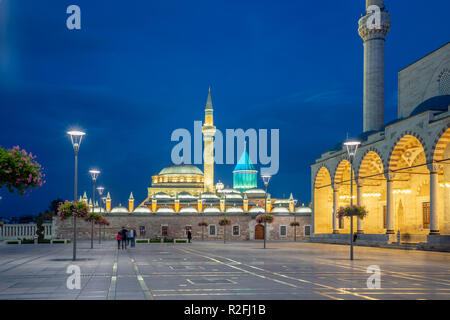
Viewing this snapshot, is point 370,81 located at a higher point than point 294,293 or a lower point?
higher

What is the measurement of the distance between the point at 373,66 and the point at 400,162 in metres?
12.9

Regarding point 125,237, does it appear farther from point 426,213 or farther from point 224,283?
point 426,213

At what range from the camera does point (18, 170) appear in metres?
14.2

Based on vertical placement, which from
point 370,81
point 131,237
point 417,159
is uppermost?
point 370,81

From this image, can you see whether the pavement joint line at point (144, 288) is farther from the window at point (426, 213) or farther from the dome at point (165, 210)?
the dome at point (165, 210)

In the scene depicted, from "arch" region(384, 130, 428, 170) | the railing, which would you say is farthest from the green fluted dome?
"arch" region(384, 130, 428, 170)

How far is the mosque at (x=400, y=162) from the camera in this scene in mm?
31577

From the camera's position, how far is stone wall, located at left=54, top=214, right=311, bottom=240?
→ 66312 millimetres

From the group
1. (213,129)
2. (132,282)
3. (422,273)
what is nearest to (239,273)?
(132,282)

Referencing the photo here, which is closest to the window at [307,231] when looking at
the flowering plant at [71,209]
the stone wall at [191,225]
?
the stone wall at [191,225]

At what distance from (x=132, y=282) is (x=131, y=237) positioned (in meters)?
24.1

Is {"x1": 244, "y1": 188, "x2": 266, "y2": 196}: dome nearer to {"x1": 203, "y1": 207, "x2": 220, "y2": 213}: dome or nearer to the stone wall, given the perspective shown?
{"x1": 203, "y1": 207, "x2": 220, "y2": 213}: dome

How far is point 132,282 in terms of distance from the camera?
12.5 meters
